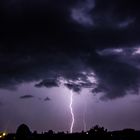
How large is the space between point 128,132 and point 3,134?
2592 centimetres

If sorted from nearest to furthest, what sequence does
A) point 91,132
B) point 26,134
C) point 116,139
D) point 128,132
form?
point 26,134
point 116,139
point 91,132
point 128,132

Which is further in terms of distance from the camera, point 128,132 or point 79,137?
point 128,132

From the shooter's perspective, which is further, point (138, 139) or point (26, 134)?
point (138, 139)

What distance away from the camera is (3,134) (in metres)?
58.8

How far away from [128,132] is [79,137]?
42.3 feet

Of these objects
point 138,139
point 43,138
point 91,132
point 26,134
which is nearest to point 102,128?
point 91,132

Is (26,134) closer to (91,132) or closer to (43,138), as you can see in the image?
(43,138)

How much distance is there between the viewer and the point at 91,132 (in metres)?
62.5

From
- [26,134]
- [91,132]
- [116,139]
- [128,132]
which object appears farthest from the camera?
[128,132]

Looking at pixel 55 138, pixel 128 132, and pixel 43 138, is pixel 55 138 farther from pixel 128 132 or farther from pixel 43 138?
pixel 128 132

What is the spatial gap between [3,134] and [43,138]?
302 inches

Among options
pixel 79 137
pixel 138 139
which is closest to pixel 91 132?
pixel 79 137

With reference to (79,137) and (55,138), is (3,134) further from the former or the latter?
(79,137)

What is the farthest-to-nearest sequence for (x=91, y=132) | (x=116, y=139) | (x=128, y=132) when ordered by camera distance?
(x=128, y=132)
(x=91, y=132)
(x=116, y=139)
